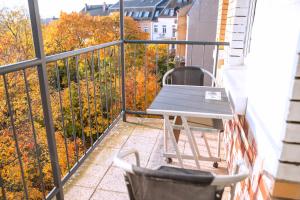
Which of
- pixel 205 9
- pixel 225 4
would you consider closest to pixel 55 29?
pixel 205 9

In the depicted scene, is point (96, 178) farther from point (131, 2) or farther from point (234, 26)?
point (131, 2)

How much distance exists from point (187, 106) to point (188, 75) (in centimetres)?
110

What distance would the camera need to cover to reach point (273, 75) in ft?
4.43

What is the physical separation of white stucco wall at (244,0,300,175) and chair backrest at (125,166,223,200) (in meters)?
0.40

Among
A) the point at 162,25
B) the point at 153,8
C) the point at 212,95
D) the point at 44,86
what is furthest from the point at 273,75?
the point at 153,8

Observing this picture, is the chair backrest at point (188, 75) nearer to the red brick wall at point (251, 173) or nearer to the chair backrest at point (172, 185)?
the red brick wall at point (251, 173)

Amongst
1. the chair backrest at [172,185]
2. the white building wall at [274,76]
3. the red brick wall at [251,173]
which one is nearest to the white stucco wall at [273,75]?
the white building wall at [274,76]

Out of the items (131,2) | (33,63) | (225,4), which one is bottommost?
(33,63)

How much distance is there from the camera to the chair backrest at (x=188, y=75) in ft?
10.2

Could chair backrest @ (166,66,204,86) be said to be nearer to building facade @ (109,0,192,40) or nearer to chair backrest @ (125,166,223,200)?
chair backrest @ (125,166,223,200)

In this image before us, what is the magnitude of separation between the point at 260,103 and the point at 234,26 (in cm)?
193

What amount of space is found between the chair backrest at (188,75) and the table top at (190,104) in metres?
0.47

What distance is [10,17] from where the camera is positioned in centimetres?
969

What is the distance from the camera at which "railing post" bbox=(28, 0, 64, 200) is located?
165 centimetres
